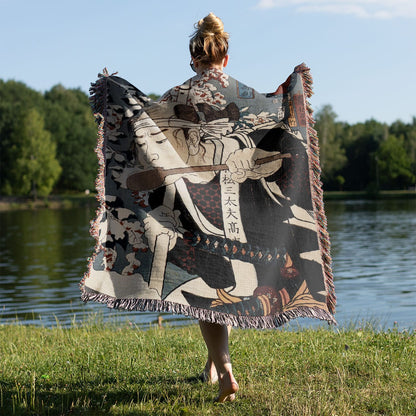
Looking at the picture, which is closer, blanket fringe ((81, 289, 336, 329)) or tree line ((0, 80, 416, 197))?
blanket fringe ((81, 289, 336, 329))

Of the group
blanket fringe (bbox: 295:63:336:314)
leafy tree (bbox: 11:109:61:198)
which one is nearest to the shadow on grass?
blanket fringe (bbox: 295:63:336:314)

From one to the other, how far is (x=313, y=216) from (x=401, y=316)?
299 inches

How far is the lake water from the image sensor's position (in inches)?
442

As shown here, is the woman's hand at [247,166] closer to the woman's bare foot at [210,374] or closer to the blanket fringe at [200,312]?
the blanket fringe at [200,312]

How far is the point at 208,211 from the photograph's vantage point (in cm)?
391

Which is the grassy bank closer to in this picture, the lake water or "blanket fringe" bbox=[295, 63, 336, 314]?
"blanket fringe" bbox=[295, 63, 336, 314]

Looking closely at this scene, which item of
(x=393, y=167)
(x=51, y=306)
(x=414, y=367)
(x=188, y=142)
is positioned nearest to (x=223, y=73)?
(x=188, y=142)

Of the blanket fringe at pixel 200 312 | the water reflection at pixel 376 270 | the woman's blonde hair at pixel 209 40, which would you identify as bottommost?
the water reflection at pixel 376 270

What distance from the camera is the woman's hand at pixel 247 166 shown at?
3959mm

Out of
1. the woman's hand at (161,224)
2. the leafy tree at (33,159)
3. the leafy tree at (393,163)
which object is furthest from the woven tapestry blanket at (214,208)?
the leafy tree at (393,163)

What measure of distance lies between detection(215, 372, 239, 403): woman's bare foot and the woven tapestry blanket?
1.08 ft

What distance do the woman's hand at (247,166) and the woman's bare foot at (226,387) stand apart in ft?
3.84

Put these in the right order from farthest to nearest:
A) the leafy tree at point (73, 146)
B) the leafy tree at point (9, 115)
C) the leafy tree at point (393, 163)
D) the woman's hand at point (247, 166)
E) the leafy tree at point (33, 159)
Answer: the leafy tree at point (393, 163) → the leafy tree at point (73, 146) → the leafy tree at point (9, 115) → the leafy tree at point (33, 159) → the woman's hand at point (247, 166)

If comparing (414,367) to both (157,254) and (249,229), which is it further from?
(157,254)
